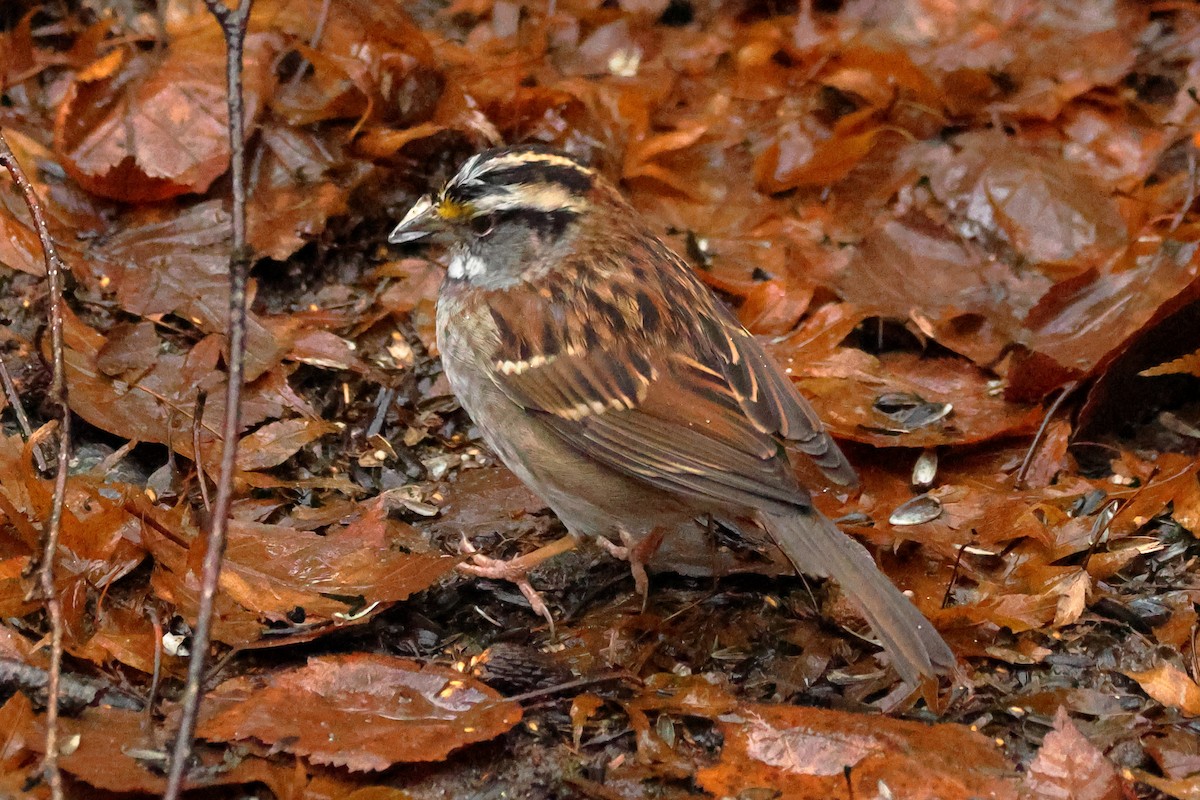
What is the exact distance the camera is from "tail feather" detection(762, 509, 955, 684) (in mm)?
3117

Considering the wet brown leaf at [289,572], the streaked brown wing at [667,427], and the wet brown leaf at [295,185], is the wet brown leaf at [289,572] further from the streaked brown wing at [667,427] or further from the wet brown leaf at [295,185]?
the wet brown leaf at [295,185]

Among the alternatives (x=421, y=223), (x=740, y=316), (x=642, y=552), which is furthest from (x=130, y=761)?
(x=740, y=316)

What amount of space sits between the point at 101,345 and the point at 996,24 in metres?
4.67

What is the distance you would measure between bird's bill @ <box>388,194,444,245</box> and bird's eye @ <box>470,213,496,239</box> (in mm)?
127

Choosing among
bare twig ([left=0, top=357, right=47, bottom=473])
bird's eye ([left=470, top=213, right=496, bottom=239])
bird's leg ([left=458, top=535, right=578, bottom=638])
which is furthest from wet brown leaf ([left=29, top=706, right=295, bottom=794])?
bird's eye ([left=470, top=213, right=496, bottom=239])

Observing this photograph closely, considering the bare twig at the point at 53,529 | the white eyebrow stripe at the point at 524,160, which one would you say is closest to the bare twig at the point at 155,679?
the bare twig at the point at 53,529

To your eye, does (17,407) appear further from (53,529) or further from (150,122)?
(150,122)

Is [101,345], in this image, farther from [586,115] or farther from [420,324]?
[586,115]

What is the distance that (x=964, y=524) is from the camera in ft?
13.0

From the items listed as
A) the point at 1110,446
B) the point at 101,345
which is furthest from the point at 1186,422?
the point at 101,345

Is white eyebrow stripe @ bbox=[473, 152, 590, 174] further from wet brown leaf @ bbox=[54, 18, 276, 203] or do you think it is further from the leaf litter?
wet brown leaf @ bbox=[54, 18, 276, 203]

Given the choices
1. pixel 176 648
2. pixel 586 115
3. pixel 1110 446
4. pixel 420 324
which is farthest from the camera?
pixel 586 115

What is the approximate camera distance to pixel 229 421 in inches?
98.7

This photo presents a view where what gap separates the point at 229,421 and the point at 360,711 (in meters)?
0.94
